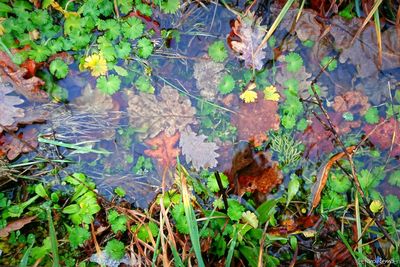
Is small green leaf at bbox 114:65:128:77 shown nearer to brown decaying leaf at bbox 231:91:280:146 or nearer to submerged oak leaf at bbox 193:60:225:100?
submerged oak leaf at bbox 193:60:225:100

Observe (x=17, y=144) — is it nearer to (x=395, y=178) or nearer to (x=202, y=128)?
(x=202, y=128)

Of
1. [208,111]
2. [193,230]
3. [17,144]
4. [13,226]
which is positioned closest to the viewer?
[193,230]

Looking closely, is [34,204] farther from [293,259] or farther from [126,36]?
[293,259]

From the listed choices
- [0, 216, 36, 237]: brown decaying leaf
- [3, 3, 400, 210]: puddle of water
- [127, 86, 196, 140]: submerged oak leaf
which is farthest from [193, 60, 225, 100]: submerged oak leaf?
[0, 216, 36, 237]: brown decaying leaf

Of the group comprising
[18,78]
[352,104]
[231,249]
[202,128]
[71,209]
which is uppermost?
[352,104]

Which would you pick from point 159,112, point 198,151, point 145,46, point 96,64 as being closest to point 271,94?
point 198,151

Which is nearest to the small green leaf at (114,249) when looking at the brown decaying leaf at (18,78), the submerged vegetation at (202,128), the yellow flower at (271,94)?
the submerged vegetation at (202,128)
